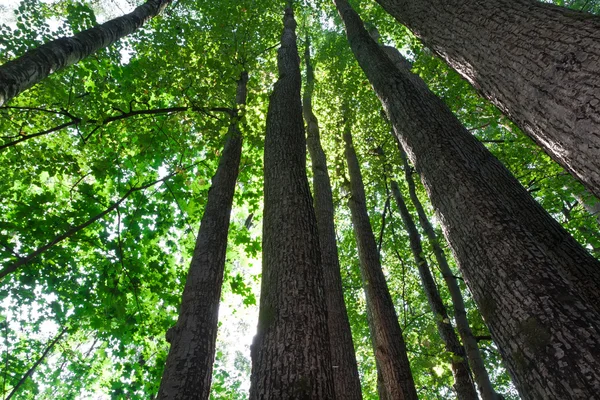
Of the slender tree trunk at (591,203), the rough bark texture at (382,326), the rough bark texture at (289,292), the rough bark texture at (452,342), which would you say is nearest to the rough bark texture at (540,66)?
the rough bark texture at (289,292)

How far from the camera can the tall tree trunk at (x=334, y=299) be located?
456 cm

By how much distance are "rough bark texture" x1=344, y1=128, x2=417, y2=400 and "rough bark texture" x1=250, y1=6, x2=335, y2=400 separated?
3.47 m

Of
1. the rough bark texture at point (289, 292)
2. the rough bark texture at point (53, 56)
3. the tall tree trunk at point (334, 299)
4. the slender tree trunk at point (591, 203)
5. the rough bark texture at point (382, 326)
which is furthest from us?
the slender tree trunk at point (591, 203)

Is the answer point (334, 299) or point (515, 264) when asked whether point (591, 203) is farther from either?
point (515, 264)

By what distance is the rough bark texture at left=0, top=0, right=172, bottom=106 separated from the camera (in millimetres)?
3191

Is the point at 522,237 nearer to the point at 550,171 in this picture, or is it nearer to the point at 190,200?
the point at 190,200

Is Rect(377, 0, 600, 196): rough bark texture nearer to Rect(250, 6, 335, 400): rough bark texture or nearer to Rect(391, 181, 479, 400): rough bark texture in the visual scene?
Rect(250, 6, 335, 400): rough bark texture

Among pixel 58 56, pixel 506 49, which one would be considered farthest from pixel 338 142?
pixel 506 49

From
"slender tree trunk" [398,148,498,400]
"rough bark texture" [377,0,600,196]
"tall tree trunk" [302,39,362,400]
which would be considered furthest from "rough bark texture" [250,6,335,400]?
"slender tree trunk" [398,148,498,400]

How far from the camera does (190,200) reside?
25.2 feet

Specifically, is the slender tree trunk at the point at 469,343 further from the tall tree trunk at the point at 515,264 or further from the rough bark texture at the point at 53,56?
the rough bark texture at the point at 53,56

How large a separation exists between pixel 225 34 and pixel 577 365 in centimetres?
804

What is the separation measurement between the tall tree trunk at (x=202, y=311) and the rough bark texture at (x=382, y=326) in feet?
9.67

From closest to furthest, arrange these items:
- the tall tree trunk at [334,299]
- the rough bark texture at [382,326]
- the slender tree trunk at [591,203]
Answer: the tall tree trunk at [334,299] < the rough bark texture at [382,326] < the slender tree trunk at [591,203]
